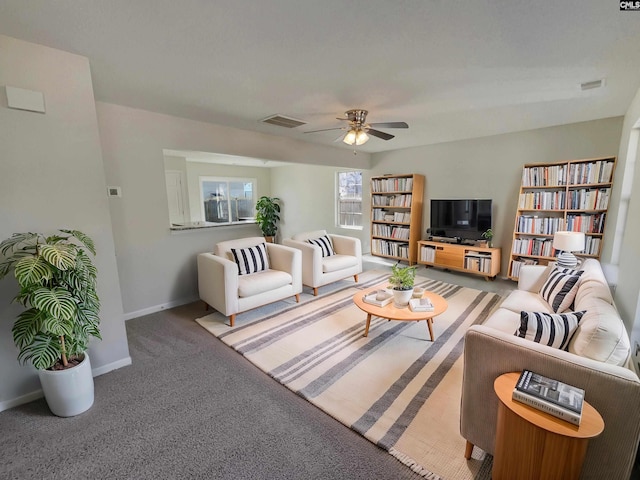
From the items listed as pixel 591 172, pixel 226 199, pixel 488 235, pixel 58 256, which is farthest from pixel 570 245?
pixel 226 199

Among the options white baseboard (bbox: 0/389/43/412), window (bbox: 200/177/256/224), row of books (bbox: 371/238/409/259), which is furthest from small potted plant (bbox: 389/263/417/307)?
window (bbox: 200/177/256/224)

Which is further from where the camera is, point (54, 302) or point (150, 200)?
point (150, 200)

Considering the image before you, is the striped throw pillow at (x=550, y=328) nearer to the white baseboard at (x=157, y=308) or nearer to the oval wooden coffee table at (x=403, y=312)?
the oval wooden coffee table at (x=403, y=312)

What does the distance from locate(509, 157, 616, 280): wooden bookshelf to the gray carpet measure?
388 centimetres

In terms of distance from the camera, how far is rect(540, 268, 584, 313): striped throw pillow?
2.32m

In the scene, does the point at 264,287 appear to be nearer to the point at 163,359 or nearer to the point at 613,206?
the point at 163,359

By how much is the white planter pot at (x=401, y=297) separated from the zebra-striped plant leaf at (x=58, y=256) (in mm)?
2509

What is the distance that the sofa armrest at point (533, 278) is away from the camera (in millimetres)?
2986

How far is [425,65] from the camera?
2.01m

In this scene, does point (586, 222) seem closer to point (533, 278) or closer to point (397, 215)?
point (533, 278)

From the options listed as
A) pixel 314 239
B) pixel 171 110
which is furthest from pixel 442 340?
pixel 171 110

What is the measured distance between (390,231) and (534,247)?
2.38 meters

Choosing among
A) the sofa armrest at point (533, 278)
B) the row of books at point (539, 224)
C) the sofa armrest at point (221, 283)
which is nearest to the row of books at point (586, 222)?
the row of books at point (539, 224)

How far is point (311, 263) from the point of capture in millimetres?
3871
